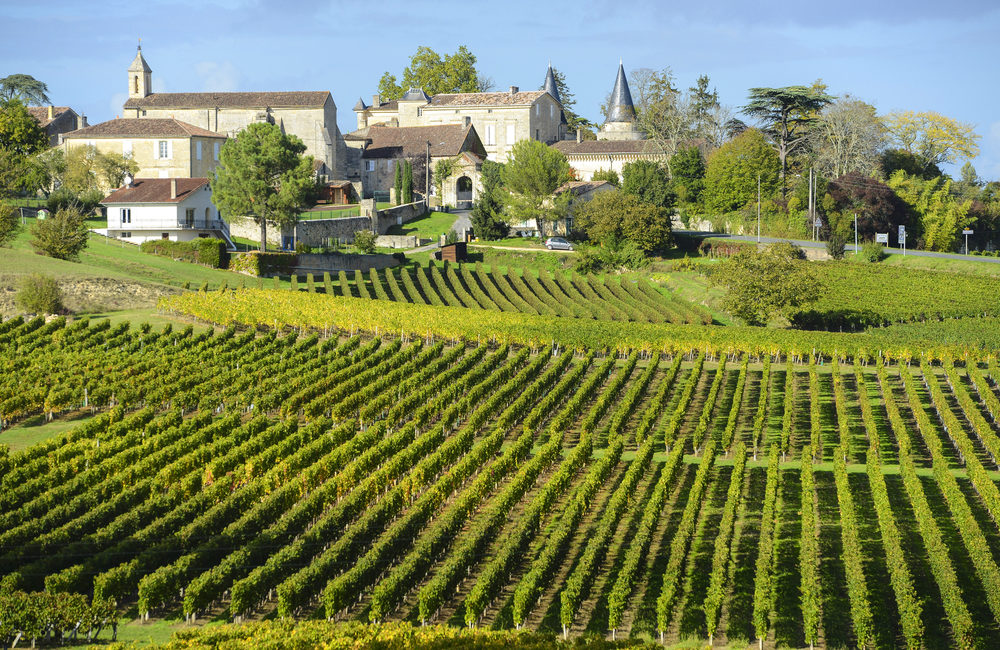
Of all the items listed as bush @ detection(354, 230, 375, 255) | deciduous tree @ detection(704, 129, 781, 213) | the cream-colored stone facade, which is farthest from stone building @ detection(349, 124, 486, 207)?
deciduous tree @ detection(704, 129, 781, 213)

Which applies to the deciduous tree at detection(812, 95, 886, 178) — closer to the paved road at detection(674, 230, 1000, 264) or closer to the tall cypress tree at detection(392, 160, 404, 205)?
the paved road at detection(674, 230, 1000, 264)

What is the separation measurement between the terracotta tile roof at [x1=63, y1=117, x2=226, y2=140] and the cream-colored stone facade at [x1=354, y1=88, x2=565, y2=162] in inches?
834

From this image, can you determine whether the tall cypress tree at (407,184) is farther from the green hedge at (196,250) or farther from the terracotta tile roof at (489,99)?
the green hedge at (196,250)

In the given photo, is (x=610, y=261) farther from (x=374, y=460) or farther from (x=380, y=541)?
(x=380, y=541)

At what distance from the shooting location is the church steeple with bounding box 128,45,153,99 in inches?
3447

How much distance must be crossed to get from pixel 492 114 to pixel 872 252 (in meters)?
36.3

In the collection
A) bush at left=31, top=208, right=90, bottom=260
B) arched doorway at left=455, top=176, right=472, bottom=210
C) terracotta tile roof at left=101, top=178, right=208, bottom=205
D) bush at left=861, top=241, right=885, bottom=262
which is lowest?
bush at left=861, top=241, right=885, bottom=262

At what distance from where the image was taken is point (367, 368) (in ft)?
124

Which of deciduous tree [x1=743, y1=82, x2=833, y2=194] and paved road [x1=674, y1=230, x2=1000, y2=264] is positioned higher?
deciduous tree [x1=743, y1=82, x2=833, y2=194]

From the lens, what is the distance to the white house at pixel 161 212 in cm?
6129

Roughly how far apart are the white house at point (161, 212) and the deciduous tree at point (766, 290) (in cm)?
2681

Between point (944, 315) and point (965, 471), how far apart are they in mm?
26567

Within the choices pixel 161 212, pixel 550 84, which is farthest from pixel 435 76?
pixel 161 212

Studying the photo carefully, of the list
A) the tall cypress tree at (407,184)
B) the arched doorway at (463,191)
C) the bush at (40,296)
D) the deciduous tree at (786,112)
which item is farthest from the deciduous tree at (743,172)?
the bush at (40,296)
